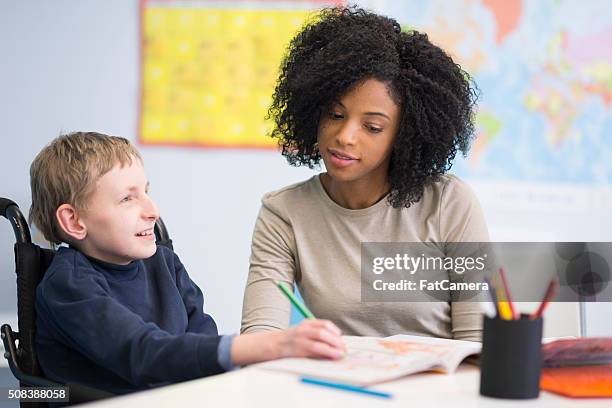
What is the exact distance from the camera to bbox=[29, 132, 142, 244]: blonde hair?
4.69 feet

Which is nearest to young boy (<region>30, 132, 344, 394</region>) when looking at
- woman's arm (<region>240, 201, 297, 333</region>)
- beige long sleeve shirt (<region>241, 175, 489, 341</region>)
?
woman's arm (<region>240, 201, 297, 333</region>)

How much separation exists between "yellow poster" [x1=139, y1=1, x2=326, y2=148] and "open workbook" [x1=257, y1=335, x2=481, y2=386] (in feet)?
5.55

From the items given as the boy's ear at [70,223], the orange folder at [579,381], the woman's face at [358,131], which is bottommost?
the orange folder at [579,381]

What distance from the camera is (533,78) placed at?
280cm

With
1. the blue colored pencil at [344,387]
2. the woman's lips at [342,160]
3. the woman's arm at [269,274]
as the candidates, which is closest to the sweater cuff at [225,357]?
the blue colored pencil at [344,387]

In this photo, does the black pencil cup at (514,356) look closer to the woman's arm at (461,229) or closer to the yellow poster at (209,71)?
the woman's arm at (461,229)

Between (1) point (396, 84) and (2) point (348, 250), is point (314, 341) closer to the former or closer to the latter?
(2) point (348, 250)

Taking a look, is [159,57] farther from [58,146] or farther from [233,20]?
[58,146]

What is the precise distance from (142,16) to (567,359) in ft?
6.92

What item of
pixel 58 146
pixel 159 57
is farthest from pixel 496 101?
pixel 58 146

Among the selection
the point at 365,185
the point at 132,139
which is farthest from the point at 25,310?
the point at 132,139

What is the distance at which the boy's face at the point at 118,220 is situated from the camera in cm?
142

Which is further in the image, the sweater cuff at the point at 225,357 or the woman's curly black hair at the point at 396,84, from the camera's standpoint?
the woman's curly black hair at the point at 396,84

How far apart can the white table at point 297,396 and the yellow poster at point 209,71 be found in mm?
1855
